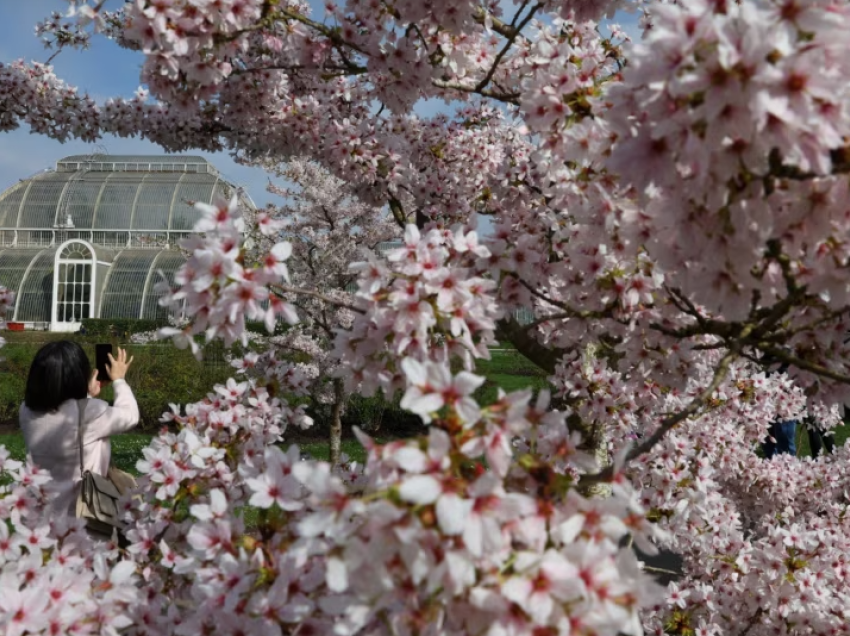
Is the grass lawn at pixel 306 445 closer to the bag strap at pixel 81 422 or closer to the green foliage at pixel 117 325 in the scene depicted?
the bag strap at pixel 81 422

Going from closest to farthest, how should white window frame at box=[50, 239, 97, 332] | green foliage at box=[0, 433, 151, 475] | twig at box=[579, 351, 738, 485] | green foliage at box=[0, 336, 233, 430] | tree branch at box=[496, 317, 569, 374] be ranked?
twig at box=[579, 351, 738, 485]
tree branch at box=[496, 317, 569, 374]
green foliage at box=[0, 433, 151, 475]
green foliage at box=[0, 336, 233, 430]
white window frame at box=[50, 239, 97, 332]

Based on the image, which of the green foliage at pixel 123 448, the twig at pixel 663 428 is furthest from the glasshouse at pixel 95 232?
the twig at pixel 663 428

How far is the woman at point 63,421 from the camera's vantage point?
11.4 feet

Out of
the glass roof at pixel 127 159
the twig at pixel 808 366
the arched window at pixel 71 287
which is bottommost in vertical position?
the twig at pixel 808 366

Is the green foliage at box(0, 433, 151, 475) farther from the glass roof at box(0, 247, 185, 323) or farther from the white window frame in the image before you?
the white window frame

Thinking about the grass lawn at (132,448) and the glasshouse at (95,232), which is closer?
the grass lawn at (132,448)

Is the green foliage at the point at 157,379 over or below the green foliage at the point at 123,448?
over

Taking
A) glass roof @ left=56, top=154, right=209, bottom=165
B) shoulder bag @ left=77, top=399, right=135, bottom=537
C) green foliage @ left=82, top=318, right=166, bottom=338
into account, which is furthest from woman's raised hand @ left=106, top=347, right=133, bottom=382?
glass roof @ left=56, top=154, right=209, bottom=165

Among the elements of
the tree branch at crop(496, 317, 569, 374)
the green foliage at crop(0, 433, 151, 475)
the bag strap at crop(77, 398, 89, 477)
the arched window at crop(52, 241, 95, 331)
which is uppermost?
the arched window at crop(52, 241, 95, 331)

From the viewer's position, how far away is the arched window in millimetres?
32219

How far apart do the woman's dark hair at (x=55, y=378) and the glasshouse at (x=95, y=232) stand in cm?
2957

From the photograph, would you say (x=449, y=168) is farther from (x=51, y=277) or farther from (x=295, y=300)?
(x=51, y=277)

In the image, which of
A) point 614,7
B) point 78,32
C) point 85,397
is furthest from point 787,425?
point 78,32

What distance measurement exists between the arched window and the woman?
31.2 m
